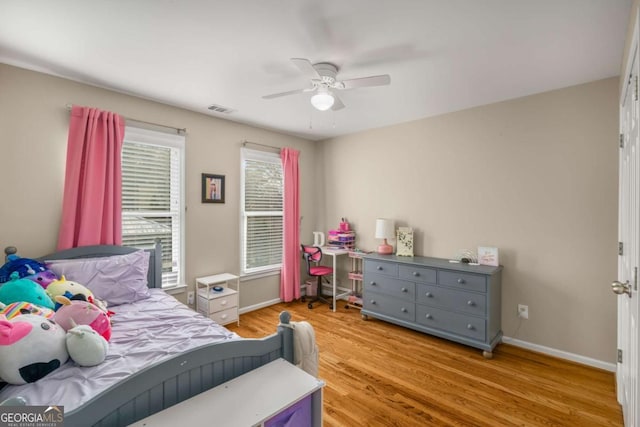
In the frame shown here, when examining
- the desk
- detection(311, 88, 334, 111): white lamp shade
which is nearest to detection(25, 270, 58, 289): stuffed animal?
detection(311, 88, 334, 111): white lamp shade

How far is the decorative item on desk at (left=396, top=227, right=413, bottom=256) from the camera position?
12.2 feet

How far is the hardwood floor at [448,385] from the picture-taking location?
2.02m

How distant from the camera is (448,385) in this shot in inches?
93.9

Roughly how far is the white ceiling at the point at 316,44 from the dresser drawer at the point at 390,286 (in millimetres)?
2037

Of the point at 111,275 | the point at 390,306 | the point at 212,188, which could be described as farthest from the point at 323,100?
the point at 390,306

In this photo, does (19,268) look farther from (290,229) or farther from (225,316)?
(290,229)

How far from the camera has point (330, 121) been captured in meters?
3.87

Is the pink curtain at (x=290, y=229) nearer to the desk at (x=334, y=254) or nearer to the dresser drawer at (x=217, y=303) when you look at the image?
the desk at (x=334, y=254)

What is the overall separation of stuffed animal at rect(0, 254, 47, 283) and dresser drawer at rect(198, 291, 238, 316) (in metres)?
1.49

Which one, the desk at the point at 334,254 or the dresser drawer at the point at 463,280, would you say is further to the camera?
the desk at the point at 334,254

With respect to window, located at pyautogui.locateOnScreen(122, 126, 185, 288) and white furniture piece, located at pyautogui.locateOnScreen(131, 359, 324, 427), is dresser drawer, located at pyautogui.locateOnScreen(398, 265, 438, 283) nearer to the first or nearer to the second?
white furniture piece, located at pyautogui.locateOnScreen(131, 359, 324, 427)

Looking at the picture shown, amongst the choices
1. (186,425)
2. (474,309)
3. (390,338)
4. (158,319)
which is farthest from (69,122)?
(474,309)

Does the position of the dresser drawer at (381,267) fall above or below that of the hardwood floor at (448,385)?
above

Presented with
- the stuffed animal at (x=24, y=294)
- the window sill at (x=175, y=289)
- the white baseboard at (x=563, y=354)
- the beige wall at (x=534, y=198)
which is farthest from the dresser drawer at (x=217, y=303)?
the white baseboard at (x=563, y=354)
